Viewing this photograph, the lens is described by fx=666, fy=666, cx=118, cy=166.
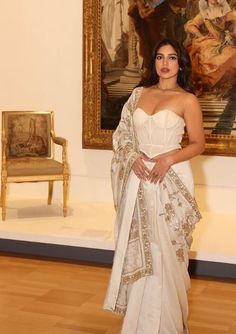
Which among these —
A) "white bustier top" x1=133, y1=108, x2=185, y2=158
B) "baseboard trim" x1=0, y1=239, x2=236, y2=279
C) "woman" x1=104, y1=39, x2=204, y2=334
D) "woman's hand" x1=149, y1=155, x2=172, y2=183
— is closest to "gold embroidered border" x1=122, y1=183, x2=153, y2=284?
"woman" x1=104, y1=39, x2=204, y2=334

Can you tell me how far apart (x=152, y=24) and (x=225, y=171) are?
171 centimetres

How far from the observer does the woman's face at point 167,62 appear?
3762mm

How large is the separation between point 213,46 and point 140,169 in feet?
10.7

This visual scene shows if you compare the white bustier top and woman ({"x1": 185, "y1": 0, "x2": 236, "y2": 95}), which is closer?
the white bustier top

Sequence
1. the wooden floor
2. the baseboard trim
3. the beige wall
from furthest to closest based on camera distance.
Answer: the beige wall → the baseboard trim → the wooden floor

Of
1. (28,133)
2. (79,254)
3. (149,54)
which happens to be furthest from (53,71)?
(79,254)

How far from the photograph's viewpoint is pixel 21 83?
768 cm

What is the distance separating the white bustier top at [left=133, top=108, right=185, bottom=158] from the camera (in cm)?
378

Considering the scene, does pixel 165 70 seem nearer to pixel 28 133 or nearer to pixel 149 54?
pixel 149 54

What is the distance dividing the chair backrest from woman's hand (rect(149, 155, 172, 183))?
342 centimetres

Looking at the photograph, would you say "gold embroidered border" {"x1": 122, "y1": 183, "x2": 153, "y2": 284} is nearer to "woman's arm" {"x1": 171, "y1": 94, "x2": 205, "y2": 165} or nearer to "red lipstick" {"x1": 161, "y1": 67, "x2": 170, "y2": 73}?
"woman's arm" {"x1": 171, "y1": 94, "x2": 205, "y2": 165}

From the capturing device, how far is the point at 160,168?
149 inches

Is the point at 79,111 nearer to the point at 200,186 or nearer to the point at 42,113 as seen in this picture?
the point at 42,113

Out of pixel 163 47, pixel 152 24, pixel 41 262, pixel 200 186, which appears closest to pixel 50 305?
pixel 41 262
